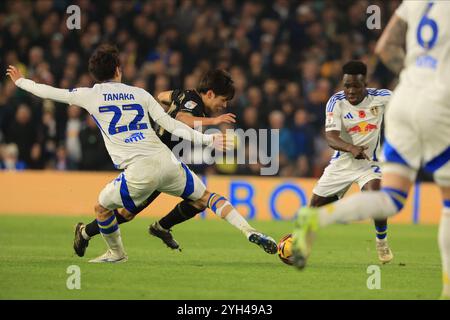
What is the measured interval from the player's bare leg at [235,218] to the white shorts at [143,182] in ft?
1.11

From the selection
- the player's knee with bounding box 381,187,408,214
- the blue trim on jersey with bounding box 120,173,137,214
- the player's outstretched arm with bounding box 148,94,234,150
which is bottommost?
the blue trim on jersey with bounding box 120,173,137,214

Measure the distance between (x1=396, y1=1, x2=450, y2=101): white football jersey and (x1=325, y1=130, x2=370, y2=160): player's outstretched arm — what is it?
3201 mm

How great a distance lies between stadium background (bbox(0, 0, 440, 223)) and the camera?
16969 millimetres

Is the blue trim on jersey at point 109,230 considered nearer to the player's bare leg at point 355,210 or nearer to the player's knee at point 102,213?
the player's knee at point 102,213

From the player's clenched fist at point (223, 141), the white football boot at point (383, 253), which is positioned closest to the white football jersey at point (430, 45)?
the player's clenched fist at point (223, 141)

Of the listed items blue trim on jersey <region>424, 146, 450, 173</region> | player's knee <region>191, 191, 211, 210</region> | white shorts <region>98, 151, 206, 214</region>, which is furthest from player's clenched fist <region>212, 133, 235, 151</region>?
blue trim on jersey <region>424, 146, 450, 173</region>

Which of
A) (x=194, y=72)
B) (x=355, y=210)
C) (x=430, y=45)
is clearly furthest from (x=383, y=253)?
(x=194, y=72)

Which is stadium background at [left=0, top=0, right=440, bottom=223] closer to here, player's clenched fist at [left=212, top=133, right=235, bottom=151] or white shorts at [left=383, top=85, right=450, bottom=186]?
player's clenched fist at [left=212, top=133, right=235, bottom=151]

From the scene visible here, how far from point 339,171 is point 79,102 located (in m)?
3.15

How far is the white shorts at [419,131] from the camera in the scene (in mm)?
6707

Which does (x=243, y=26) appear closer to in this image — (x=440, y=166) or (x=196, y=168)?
(x=196, y=168)
